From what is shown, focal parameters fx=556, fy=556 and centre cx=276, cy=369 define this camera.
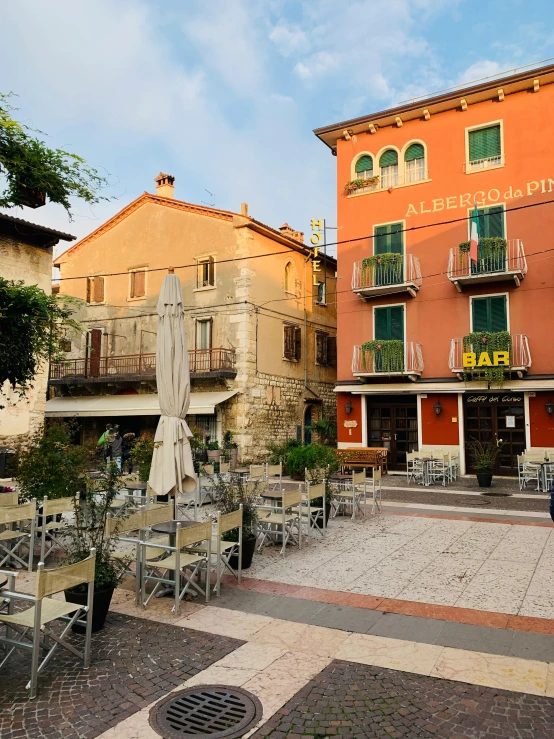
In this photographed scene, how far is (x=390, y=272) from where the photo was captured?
1858 centimetres

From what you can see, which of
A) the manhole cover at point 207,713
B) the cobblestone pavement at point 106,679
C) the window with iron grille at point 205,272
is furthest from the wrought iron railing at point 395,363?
the manhole cover at point 207,713

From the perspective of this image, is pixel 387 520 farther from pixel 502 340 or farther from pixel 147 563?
pixel 502 340

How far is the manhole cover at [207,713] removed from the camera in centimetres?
325

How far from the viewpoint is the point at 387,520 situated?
9.77 m

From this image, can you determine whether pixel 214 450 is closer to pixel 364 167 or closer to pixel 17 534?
pixel 364 167

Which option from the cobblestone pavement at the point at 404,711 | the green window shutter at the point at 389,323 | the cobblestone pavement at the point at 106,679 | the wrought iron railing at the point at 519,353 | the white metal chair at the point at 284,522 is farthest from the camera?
Answer: the green window shutter at the point at 389,323

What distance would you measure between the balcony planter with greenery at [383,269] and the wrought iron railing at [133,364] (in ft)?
18.5

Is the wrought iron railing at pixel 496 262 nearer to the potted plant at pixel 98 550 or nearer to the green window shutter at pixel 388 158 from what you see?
the green window shutter at pixel 388 158

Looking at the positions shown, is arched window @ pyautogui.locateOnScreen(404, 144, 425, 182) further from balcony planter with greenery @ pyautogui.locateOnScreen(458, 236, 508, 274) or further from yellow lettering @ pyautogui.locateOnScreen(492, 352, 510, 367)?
yellow lettering @ pyautogui.locateOnScreen(492, 352, 510, 367)

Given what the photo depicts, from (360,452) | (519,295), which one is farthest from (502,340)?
(360,452)

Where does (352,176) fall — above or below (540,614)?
above

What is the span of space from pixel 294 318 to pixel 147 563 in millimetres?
18685

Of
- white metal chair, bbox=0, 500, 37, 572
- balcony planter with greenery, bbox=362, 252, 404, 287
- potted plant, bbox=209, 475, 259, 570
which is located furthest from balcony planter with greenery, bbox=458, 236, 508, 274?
white metal chair, bbox=0, 500, 37, 572

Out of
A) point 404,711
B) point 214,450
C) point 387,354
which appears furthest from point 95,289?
point 404,711
